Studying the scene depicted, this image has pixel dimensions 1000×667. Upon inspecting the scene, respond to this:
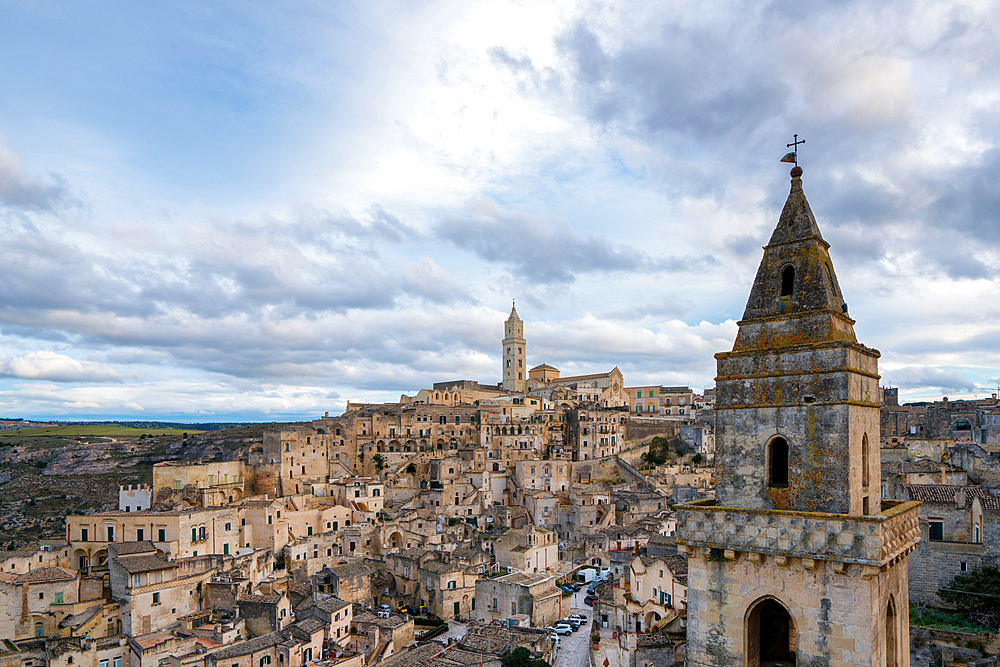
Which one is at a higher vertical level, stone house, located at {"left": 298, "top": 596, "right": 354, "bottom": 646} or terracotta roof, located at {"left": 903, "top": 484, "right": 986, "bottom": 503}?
terracotta roof, located at {"left": 903, "top": 484, "right": 986, "bottom": 503}

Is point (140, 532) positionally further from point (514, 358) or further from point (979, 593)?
point (514, 358)

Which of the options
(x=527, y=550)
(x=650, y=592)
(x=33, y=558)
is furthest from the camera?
(x=527, y=550)

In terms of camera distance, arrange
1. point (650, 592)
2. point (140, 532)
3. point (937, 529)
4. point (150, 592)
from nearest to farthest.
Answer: point (937, 529)
point (650, 592)
point (150, 592)
point (140, 532)

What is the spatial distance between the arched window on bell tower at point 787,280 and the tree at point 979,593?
1056 inches

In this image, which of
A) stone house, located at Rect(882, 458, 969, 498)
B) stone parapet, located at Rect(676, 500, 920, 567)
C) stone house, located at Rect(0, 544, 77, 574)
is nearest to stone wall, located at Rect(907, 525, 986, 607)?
stone house, located at Rect(882, 458, 969, 498)

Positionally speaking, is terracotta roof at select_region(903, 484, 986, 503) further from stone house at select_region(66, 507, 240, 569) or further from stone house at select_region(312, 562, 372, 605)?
stone house at select_region(66, 507, 240, 569)

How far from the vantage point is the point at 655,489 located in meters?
64.4

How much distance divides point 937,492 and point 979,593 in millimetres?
5341

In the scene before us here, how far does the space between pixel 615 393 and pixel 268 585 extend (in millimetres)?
67912

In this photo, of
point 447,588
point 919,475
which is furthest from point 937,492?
point 447,588

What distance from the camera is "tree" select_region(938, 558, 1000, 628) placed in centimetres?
2767

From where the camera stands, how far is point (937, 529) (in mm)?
30562

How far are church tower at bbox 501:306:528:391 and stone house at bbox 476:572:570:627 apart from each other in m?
71.6

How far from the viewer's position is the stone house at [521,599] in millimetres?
38406
